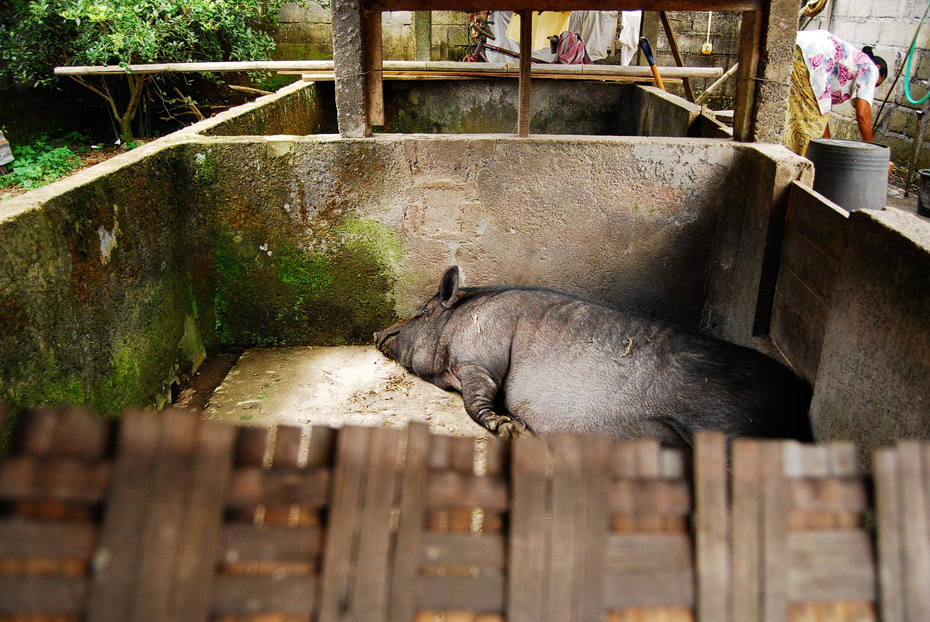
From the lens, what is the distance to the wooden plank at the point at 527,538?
0.86 metres

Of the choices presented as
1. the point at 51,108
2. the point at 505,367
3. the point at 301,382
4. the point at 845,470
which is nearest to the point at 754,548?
the point at 845,470

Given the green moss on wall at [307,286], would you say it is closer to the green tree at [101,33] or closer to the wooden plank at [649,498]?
the wooden plank at [649,498]

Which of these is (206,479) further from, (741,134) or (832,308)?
(741,134)

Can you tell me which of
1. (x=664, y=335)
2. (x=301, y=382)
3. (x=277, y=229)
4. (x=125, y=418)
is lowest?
(x=301, y=382)

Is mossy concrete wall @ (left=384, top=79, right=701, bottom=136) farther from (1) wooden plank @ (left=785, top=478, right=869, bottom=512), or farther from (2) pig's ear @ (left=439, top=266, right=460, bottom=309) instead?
(1) wooden plank @ (left=785, top=478, right=869, bottom=512)

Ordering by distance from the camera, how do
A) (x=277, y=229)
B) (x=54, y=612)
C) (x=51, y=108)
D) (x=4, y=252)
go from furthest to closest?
(x=51, y=108) → (x=277, y=229) → (x=4, y=252) → (x=54, y=612)

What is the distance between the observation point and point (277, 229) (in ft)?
13.5

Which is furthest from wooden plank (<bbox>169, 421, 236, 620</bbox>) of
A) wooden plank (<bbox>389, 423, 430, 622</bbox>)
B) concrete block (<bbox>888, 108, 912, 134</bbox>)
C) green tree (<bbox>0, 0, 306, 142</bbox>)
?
concrete block (<bbox>888, 108, 912, 134</bbox>)

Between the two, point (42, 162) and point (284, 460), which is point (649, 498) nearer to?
point (284, 460)

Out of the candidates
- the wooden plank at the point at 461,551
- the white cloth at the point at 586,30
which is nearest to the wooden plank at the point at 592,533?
the wooden plank at the point at 461,551

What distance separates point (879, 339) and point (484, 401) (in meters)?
1.90

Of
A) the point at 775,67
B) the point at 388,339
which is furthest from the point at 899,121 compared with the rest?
the point at 388,339

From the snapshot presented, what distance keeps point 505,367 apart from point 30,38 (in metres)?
6.92

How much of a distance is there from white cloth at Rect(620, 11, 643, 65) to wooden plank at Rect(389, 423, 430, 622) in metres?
10.4
